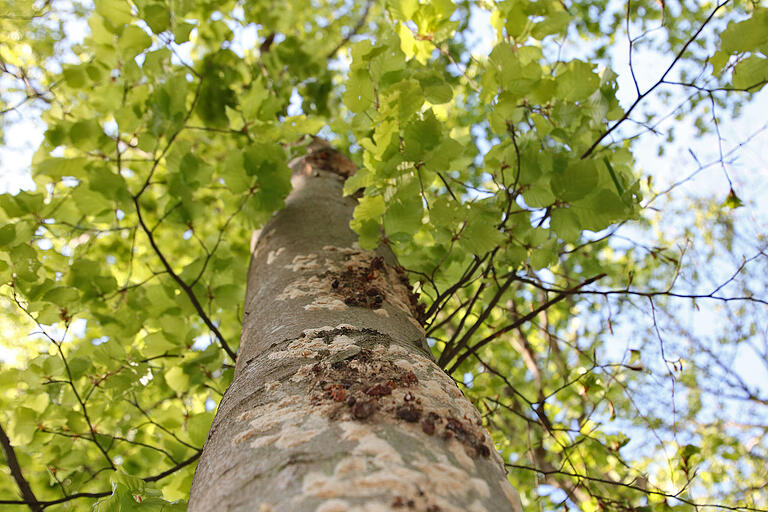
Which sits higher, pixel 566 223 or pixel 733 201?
pixel 733 201

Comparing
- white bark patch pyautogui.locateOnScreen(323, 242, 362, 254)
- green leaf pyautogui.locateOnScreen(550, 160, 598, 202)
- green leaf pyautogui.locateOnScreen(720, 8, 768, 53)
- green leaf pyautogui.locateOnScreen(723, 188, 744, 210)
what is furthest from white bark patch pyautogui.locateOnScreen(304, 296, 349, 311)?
green leaf pyautogui.locateOnScreen(723, 188, 744, 210)

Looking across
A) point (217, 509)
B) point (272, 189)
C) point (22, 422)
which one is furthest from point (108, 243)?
point (217, 509)

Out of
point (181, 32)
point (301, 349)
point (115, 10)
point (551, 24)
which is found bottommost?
point (301, 349)

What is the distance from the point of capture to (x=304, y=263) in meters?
1.17

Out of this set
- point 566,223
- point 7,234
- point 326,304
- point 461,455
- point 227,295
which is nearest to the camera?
point 461,455

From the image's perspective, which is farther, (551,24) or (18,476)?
(551,24)

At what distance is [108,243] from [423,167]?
88.1 inches

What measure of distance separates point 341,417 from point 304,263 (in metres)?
0.59

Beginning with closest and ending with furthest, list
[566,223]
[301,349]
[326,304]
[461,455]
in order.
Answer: [461,455] → [301,349] → [326,304] → [566,223]

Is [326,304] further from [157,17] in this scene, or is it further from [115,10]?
[115,10]

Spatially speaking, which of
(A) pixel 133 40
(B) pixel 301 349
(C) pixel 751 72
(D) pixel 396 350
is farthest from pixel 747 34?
(A) pixel 133 40

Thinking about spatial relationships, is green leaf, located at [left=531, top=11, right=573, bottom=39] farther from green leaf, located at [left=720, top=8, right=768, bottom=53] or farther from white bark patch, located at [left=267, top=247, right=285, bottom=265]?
white bark patch, located at [left=267, top=247, right=285, bottom=265]

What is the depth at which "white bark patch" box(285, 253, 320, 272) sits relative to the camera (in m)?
1.15

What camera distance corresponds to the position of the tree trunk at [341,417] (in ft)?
1.76
